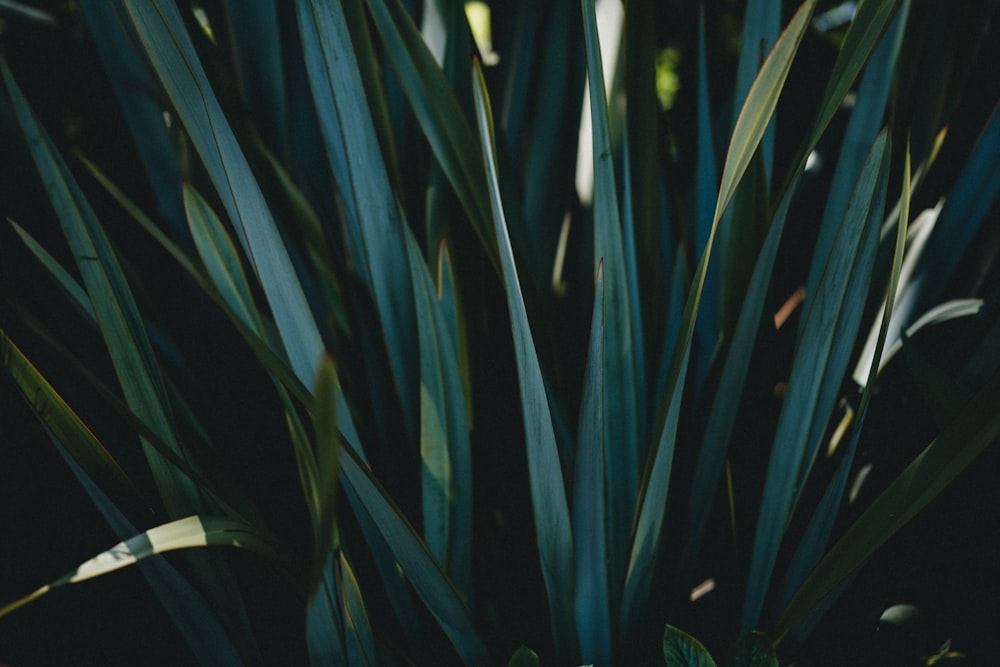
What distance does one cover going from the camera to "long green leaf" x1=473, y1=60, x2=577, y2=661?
0.36 meters

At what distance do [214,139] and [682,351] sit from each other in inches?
10.8

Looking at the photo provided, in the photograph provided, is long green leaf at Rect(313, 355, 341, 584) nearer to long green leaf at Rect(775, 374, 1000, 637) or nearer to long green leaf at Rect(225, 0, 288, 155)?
long green leaf at Rect(775, 374, 1000, 637)

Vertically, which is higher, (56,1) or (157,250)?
(56,1)

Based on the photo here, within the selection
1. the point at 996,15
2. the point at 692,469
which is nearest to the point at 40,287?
the point at 692,469

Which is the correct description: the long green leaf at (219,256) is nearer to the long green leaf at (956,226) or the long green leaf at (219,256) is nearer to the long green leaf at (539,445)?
the long green leaf at (539,445)

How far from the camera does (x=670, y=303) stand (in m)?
0.55

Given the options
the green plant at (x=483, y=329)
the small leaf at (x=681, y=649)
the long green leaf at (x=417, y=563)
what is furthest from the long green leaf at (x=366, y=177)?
the small leaf at (x=681, y=649)

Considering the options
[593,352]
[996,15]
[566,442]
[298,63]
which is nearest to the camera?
[593,352]

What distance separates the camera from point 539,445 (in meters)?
0.39

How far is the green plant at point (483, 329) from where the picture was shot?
0.37 m

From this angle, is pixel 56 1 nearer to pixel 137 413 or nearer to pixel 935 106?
pixel 137 413

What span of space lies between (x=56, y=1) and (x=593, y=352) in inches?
32.1

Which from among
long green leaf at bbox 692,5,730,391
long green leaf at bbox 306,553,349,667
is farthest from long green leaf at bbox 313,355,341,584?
long green leaf at bbox 692,5,730,391

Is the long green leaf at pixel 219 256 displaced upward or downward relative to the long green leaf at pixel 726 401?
upward
